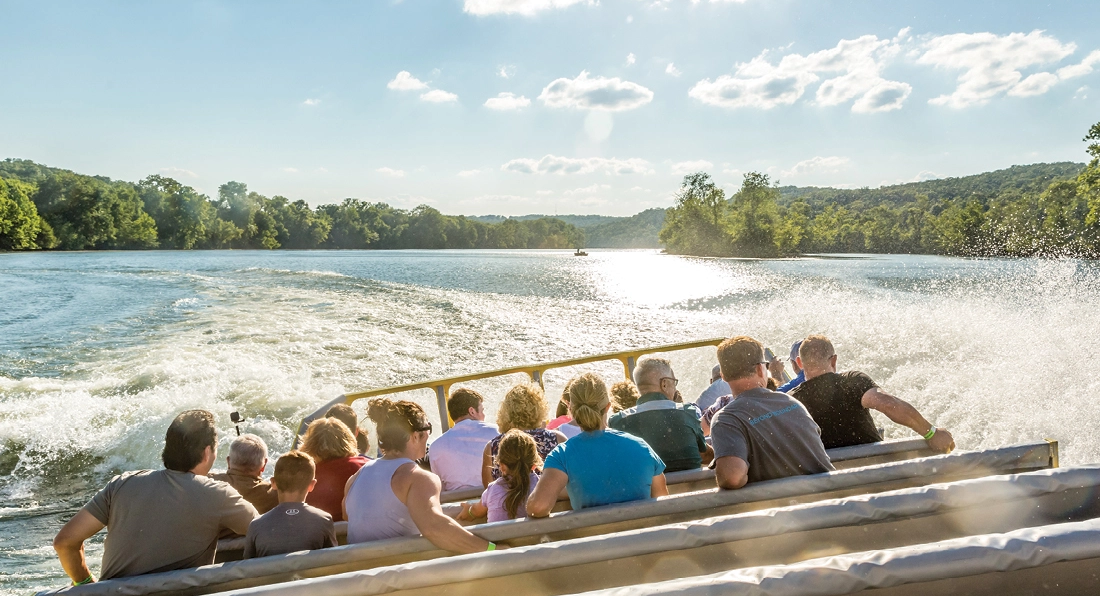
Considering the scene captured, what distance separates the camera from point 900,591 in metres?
1.85

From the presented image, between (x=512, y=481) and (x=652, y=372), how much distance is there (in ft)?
3.72

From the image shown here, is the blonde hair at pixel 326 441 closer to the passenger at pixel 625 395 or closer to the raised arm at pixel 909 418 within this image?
the passenger at pixel 625 395

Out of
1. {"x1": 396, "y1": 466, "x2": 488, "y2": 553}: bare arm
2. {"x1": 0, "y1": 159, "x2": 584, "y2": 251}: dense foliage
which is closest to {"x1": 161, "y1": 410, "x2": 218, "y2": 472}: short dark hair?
{"x1": 396, "y1": 466, "x2": 488, "y2": 553}: bare arm

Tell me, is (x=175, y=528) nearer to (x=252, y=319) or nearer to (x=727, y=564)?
(x=727, y=564)

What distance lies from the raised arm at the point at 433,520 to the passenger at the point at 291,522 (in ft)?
1.43

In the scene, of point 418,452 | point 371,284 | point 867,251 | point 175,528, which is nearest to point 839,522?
point 418,452

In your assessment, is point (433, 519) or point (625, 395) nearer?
point (433, 519)

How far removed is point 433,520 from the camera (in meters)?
2.79

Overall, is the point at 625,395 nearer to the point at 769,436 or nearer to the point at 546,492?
the point at 769,436

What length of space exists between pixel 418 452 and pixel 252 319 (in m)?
15.8

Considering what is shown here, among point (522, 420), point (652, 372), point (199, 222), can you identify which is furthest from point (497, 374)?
point (199, 222)

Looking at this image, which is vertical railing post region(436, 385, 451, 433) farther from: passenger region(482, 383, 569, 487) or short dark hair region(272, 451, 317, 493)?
short dark hair region(272, 451, 317, 493)

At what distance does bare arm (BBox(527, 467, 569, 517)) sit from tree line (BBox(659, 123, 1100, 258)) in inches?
1977

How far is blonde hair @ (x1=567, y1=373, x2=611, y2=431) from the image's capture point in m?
3.17
